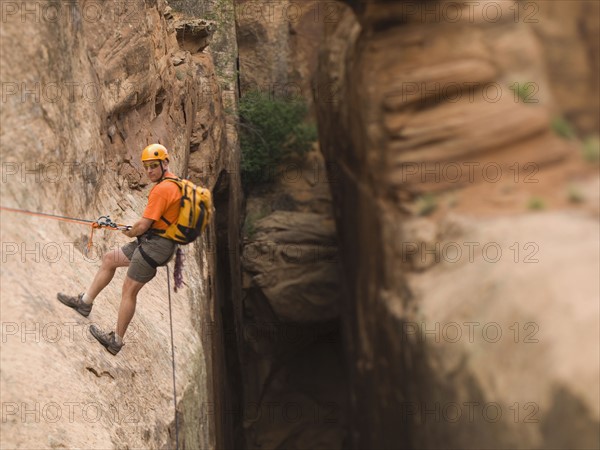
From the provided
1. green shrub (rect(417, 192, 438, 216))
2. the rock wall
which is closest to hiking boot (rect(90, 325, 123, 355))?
green shrub (rect(417, 192, 438, 216))

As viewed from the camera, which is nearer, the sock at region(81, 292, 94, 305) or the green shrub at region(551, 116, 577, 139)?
the green shrub at region(551, 116, 577, 139)

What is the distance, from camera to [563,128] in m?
6.63

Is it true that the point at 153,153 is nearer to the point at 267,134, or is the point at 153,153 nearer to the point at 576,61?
the point at 576,61

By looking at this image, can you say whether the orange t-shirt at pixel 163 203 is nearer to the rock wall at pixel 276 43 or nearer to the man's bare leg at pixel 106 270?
the man's bare leg at pixel 106 270

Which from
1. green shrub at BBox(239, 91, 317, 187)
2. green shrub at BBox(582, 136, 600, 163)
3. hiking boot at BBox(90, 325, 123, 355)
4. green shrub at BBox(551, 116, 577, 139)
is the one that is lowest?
hiking boot at BBox(90, 325, 123, 355)

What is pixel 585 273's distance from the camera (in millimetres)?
5484

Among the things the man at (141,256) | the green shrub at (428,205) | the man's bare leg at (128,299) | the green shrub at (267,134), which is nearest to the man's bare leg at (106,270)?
the man at (141,256)

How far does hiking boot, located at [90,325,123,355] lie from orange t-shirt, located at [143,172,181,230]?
111cm

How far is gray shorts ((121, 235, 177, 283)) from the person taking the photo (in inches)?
273

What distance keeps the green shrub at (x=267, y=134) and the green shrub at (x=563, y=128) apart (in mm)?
18028

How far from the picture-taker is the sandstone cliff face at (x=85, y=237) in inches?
238

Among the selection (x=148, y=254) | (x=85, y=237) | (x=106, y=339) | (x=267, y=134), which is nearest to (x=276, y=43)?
(x=267, y=134)

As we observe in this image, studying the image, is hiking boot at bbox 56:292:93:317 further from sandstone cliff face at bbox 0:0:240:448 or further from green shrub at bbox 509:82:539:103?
green shrub at bbox 509:82:539:103

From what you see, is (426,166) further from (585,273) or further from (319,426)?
(319,426)
